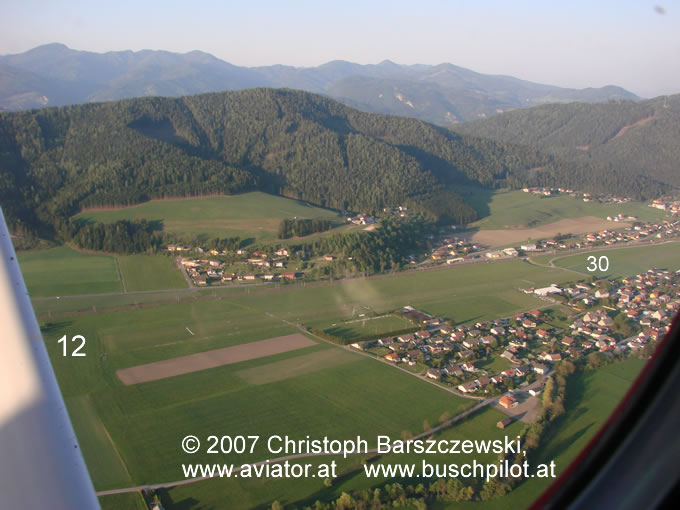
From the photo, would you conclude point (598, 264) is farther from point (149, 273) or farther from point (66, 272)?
point (66, 272)

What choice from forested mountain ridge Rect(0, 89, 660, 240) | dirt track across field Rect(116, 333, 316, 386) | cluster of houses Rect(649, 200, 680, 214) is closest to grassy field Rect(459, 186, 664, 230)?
cluster of houses Rect(649, 200, 680, 214)

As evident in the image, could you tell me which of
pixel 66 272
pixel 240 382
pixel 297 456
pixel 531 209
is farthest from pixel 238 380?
pixel 531 209

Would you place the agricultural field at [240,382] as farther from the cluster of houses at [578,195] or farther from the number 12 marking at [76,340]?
the cluster of houses at [578,195]

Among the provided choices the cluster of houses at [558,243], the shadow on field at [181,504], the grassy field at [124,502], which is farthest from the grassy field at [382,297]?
the grassy field at [124,502]

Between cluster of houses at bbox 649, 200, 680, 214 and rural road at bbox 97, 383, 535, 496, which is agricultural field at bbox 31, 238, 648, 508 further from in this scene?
cluster of houses at bbox 649, 200, 680, 214

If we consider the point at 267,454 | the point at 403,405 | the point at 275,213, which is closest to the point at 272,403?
the point at 267,454

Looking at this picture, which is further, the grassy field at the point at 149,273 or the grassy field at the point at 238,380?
the grassy field at the point at 149,273
